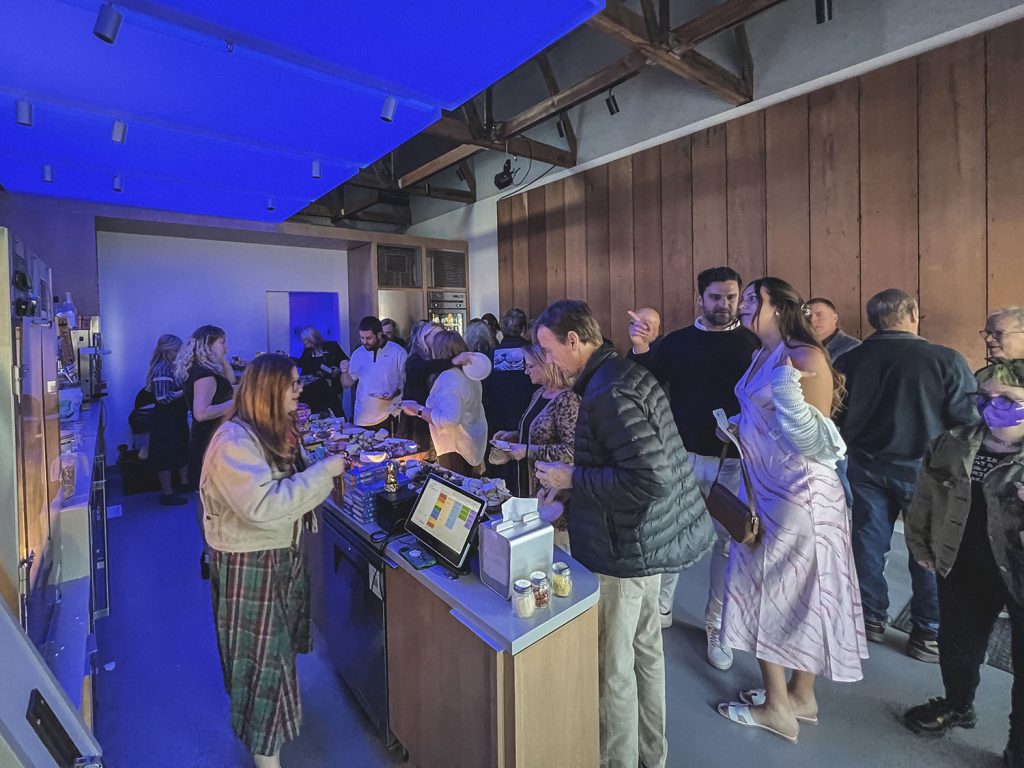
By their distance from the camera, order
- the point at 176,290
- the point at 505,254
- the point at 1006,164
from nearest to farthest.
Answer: the point at 1006,164
the point at 176,290
the point at 505,254

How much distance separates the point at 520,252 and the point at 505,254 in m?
0.31

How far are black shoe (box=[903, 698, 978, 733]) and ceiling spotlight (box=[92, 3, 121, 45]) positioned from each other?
3.79 metres

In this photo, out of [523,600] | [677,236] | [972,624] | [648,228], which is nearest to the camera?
[523,600]

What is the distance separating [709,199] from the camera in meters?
Result: 4.65

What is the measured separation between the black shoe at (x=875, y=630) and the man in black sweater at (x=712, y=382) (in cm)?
84

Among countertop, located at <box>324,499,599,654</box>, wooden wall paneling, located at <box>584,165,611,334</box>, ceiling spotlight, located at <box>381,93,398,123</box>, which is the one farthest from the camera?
wooden wall paneling, located at <box>584,165,611,334</box>

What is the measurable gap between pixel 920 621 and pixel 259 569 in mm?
3056

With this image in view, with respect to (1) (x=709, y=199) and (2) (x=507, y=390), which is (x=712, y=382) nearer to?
(2) (x=507, y=390)

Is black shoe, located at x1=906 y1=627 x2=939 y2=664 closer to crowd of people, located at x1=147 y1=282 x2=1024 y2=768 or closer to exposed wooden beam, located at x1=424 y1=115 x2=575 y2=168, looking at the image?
crowd of people, located at x1=147 y1=282 x2=1024 y2=768

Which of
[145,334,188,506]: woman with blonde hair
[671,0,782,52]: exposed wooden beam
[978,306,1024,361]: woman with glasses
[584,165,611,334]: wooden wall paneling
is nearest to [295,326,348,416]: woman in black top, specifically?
[145,334,188,506]: woman with blonde hair

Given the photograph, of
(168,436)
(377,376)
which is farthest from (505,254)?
(168,436)

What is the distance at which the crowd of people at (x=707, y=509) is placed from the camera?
1.56 m

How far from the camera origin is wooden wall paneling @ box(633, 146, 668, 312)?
5082mm

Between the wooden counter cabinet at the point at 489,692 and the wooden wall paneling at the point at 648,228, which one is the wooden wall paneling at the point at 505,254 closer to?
the wooden wall paneling at the point at 648,228
